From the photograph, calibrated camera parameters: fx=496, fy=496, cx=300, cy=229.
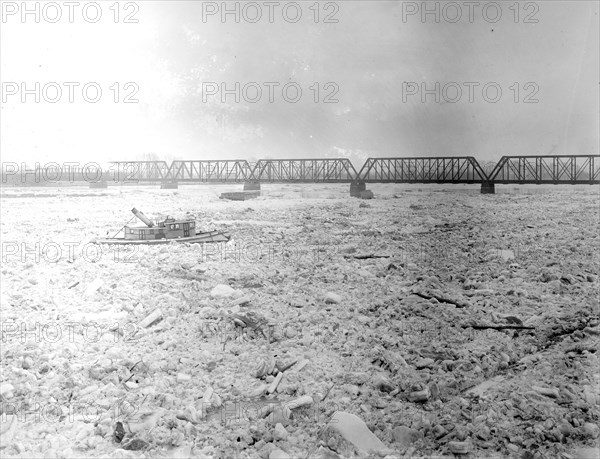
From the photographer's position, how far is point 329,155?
342cm

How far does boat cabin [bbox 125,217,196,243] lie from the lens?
3250mm

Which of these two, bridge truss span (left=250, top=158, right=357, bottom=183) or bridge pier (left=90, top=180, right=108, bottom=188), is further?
bridge pier (left=90, top=180, right=108, bottom=188)

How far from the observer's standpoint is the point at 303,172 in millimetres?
3416

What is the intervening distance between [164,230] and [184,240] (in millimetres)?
145

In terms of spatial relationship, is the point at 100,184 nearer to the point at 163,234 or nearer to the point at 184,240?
the point at 163,234

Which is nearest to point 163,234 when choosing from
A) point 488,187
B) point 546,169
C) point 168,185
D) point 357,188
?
point 168,185

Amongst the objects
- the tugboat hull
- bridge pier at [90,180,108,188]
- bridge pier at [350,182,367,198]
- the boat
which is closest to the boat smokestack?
the boat

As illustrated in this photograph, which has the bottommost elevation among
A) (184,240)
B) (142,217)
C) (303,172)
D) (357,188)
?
(184,240)

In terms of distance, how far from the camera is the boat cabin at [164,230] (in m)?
3.25

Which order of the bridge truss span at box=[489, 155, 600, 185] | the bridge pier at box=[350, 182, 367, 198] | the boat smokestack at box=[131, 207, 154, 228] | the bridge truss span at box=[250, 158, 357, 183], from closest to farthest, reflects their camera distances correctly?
the boat smokestack at box=[131, 207, 154, 228] → the bridge truss span at box=[250, 158, 357, 183] → the bridge pier at box=[350, 182, 367, 198] → the bridge truss span at box=[489, 155, 600, 185]

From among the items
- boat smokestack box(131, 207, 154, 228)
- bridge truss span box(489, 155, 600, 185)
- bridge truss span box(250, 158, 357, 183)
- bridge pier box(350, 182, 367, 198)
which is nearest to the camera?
boat smokestack box(131, 207, 154, 228)

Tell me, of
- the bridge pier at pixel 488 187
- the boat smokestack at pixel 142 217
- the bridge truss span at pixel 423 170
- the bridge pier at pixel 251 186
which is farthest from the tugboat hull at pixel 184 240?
the bridge pier at pixel 488 187

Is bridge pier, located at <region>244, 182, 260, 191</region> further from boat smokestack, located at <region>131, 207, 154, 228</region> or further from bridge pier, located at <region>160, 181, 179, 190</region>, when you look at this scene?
boat smokestack, located at <region>131, 207, 154, 228</region>

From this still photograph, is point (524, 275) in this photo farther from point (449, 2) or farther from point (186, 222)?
point (186, 222)
